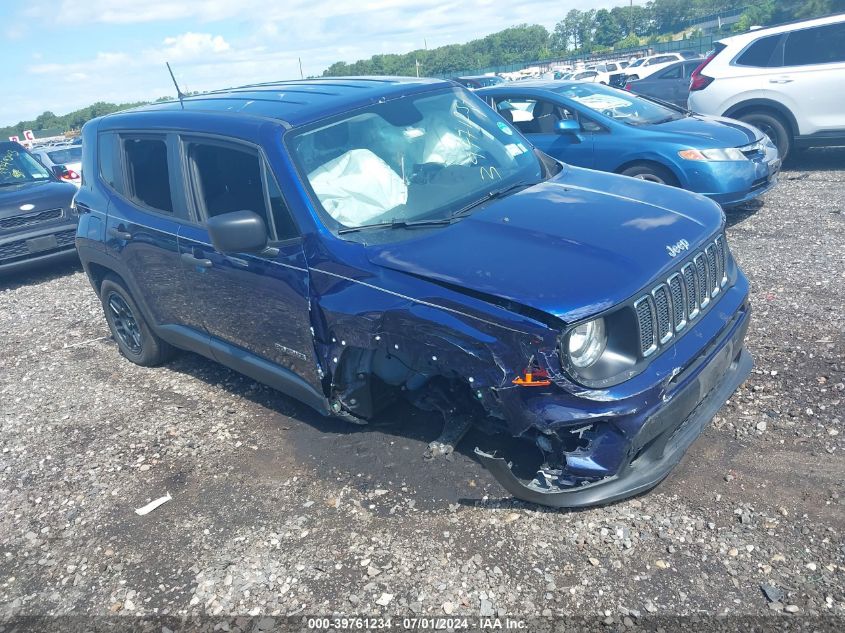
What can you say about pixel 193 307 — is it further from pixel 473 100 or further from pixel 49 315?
pixel 49 315

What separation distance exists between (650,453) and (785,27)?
8.75 m

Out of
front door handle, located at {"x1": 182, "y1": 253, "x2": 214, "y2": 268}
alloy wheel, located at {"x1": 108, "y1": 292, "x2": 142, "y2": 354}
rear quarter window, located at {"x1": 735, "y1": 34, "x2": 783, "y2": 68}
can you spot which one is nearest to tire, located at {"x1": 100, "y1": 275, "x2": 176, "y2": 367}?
alloy wheel, located at {"x1": 108, "y1": 292, "x2": 142, "y2": 354}

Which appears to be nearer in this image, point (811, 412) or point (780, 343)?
point (811, 412)

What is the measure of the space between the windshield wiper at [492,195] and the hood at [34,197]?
7.11 meters

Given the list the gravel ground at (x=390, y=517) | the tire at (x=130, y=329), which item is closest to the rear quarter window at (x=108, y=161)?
the tire at (x=130, y=329)

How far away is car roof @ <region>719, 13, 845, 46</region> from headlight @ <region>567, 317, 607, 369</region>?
28.2 feet

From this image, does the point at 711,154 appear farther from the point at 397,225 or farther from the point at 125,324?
the point at 125,324

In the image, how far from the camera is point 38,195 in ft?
28.4

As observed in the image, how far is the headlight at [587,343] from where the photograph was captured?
282 cm

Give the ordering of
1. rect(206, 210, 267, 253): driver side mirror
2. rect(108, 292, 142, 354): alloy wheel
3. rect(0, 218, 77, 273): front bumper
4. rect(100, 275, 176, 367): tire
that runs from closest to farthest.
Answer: rect(206, 210, 267, 253): driver side mirror → rect(100, 275, 176, 367): tire → rect(108, 292, 142, 354): alloy wheel → rect(0, 218, 77, 273): front bumper

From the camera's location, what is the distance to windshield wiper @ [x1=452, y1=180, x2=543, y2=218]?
3.61 metres

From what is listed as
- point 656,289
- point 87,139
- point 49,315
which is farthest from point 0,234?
point 656,289

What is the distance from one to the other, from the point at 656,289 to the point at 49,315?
681 centimetres

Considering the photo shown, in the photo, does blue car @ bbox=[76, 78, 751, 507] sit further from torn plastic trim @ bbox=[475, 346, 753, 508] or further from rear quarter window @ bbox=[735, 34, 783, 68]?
rear quarter window @ bbox=[735, 34, 783, 68]
